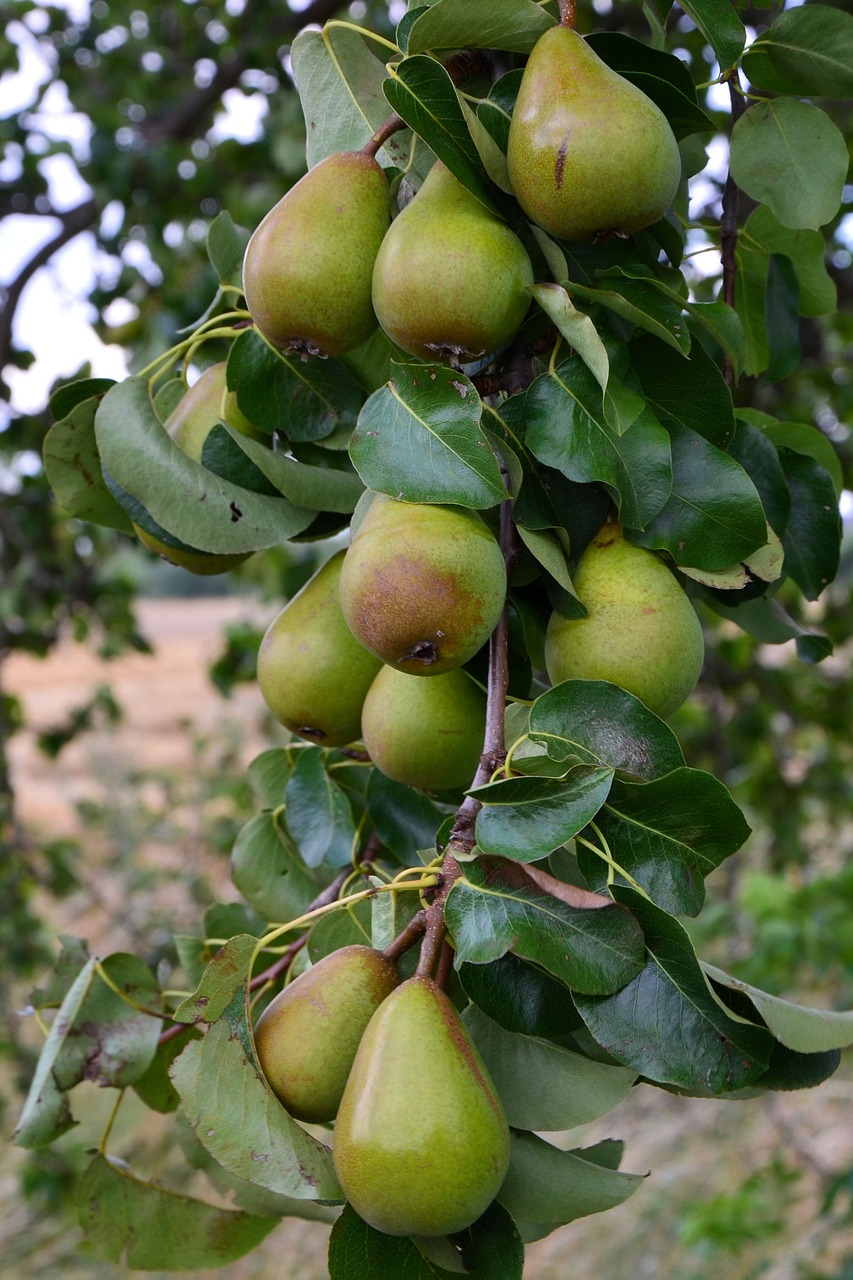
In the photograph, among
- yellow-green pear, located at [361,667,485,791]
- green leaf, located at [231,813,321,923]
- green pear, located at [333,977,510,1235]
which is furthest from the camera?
green leaf, located at [231,813,321,923]

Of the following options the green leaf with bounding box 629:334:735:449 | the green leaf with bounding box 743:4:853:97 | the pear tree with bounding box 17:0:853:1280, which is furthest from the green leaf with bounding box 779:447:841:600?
the green leaf with bounding box 743:4:853:97

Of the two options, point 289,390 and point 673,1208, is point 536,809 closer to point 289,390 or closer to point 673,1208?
point 289,390

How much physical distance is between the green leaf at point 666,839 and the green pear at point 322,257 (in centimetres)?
36

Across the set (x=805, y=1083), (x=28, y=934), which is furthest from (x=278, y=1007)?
(x=28, y=934)

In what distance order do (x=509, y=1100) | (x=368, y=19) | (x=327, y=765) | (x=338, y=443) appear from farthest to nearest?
(x=368, y=19), (x=327, y=765), (x=338, y=443), (x=509, y=1100)

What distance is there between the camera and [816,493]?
2.94 ft

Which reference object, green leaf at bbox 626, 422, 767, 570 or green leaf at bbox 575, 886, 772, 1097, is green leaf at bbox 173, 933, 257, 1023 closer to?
green leaf at bbox 575, 886, 772, 1097

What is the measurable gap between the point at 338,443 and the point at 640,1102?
13.1ft

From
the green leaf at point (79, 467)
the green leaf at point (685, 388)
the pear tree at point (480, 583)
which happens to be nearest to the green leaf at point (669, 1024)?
the pear tree at point (480, 583)

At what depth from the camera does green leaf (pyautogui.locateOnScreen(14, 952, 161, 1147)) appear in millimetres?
875

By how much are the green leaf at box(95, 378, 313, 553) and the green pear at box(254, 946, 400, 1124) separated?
307 mm

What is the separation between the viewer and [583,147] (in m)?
0.67

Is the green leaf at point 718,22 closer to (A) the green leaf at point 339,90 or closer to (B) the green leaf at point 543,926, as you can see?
(A) the green leaf at point 339,90

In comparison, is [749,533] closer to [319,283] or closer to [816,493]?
[816,493]
